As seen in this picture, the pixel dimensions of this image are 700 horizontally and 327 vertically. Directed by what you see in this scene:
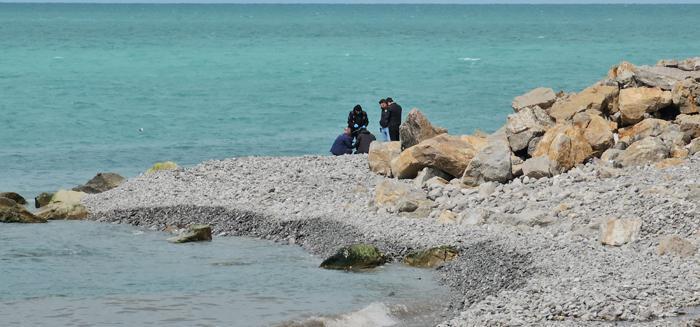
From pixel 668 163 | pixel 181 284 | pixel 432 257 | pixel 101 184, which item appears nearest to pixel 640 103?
pixel 668 163

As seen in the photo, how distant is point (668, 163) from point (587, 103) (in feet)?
11.7

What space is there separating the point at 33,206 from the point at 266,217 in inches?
312

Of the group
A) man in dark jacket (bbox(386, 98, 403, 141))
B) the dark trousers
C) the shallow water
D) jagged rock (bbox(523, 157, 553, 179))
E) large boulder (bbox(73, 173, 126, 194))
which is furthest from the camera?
the dark trousers

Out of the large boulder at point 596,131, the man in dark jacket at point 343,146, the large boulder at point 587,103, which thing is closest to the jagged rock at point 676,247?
the large boulder at point 596,131

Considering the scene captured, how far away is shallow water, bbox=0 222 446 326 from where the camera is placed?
729 inches

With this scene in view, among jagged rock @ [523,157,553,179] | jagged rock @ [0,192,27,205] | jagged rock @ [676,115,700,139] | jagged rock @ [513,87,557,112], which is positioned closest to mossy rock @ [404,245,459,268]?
jagged rock @ [523,157,553,179]

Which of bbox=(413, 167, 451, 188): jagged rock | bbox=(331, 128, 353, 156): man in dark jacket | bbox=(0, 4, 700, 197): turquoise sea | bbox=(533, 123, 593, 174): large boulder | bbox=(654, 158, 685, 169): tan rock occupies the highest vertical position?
bbox=(533, 123, 593, 174): large boulder

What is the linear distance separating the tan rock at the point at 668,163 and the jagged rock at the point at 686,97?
277 cm

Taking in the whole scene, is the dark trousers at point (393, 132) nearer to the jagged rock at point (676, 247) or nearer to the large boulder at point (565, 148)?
the large boulder at point (565, 148)

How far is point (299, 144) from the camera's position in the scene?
142ft

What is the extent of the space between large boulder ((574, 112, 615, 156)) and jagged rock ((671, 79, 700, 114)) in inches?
68.5

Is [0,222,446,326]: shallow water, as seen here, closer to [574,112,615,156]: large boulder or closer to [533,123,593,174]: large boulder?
[533,123,593,174]: large boulder

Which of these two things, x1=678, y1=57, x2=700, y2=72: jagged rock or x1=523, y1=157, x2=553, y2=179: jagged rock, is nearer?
x1=523, y1=157, x2=553, y2=179: jagged rock

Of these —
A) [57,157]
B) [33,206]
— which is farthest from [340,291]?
[57,157]
